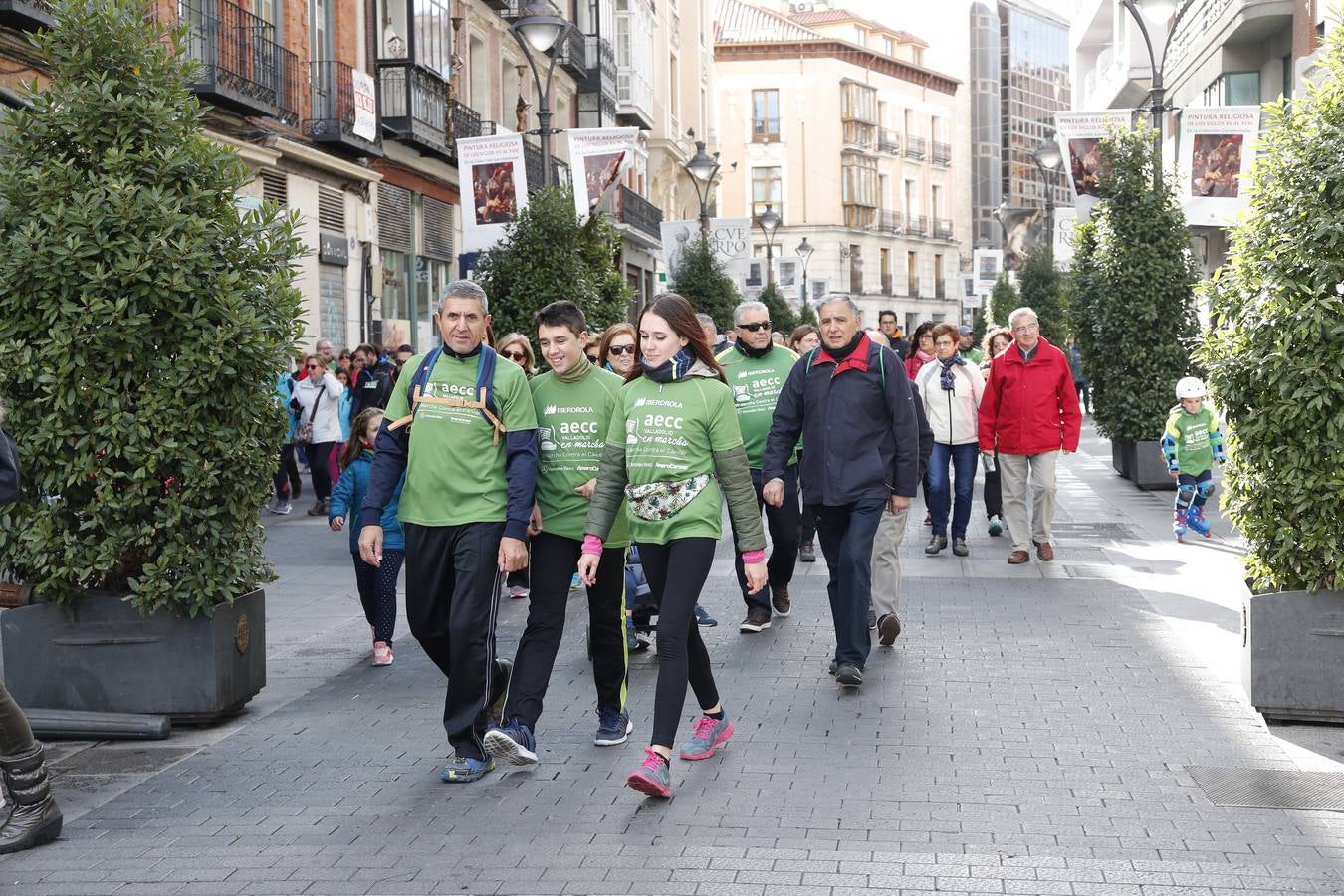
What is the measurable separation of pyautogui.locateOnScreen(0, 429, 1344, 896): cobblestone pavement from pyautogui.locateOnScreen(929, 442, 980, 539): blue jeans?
3511mm

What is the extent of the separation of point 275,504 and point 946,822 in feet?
44.8

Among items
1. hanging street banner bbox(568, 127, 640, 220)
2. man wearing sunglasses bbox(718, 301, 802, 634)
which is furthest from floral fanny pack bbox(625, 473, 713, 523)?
hanging street banner bbox(568, 127, 640, 220)

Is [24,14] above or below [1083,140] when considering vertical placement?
above

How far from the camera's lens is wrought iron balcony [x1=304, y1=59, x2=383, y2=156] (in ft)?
74.7

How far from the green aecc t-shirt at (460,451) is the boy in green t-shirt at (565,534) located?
0.26m

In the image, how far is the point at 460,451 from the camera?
631cm

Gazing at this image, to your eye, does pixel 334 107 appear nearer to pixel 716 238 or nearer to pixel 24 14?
pixel 24 14

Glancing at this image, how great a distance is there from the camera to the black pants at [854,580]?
7.89 meters

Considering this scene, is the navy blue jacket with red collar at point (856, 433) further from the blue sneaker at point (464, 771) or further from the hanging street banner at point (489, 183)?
the hanging street banner at point (489, 183)

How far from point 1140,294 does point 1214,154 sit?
1.89 m

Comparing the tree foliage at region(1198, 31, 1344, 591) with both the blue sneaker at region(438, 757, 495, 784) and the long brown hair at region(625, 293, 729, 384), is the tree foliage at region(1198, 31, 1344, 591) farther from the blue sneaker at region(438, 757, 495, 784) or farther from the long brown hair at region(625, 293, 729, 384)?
the blue sneaker at region(438, 757, 495, 784)

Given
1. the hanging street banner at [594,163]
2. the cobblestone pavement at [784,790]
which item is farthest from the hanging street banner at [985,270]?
the cobblestone pavement at [784,790]


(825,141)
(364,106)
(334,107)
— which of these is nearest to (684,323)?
(334,107)

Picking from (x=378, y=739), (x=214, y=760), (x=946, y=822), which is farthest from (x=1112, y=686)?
(x=214, y=760)
